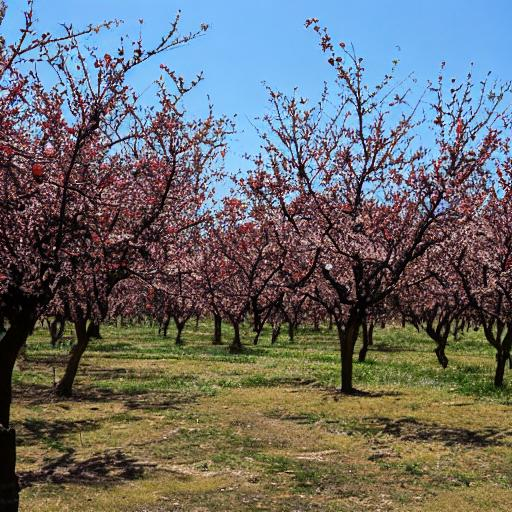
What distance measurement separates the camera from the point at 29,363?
1195 inches

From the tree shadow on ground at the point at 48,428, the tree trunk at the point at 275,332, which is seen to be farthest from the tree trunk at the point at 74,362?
the tree trunk at the point at 275,332

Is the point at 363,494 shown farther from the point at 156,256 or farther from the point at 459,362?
the point at 459,362

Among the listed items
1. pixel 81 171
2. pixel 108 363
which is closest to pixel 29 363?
pixel 108 363

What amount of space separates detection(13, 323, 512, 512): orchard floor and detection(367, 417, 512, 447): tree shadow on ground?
44 mm

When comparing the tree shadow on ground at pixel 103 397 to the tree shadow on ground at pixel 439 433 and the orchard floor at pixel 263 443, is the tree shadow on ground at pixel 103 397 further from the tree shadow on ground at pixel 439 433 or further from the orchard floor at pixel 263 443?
the tree shadow on ground at pixel 439 433

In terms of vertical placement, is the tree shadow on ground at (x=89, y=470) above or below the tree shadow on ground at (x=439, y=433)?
below

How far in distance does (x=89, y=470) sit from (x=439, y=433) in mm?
8076

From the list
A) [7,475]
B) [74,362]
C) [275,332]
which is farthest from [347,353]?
[275,332]

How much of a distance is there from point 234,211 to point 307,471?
24485mm

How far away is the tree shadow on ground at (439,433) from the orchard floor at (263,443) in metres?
0.04

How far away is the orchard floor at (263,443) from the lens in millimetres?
10117

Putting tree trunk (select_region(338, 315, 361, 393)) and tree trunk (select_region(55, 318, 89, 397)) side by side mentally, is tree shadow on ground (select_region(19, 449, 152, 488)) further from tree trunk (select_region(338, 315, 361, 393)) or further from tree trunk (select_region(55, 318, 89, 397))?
tree trunk (select_region(338, 315, 361, 393))

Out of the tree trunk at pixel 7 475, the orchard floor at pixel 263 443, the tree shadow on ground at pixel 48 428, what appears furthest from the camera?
the tree shadow on ground at pixel 48 428

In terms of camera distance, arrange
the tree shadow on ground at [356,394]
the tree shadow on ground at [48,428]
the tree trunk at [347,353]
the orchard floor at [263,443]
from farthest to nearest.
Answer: the tree trunk at [347,353]
the tree shadow on ground at [356,394]
the tree shadow on ground at [48,428]
the orchard floor at [263,443]
